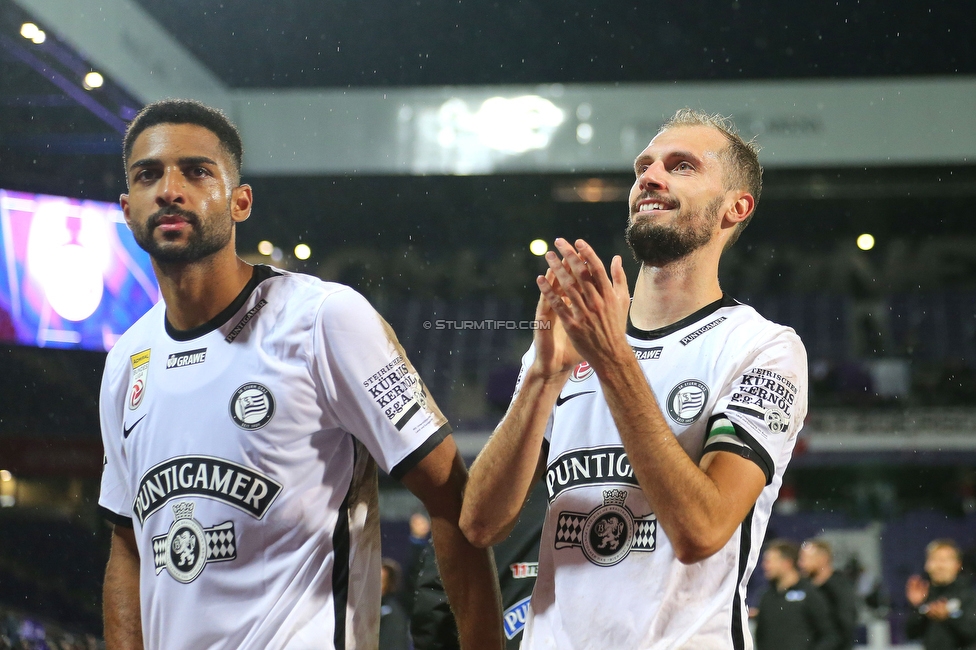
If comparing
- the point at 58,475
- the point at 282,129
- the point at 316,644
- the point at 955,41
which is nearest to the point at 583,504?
the point at 316,644

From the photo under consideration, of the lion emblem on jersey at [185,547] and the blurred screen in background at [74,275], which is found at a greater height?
the blurred screen in background at [74,275]

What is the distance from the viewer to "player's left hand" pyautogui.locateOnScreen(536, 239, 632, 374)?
138 cm

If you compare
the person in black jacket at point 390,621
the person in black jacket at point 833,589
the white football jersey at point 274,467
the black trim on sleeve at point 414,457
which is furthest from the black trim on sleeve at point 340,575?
the person in black jacket at point 833,589

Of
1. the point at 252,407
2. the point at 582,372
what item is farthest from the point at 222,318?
the point at 582,372

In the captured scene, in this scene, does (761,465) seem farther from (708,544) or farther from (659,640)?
(659,640)

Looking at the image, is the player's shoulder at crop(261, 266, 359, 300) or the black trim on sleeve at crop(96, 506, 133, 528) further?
the black trim on sleeve at crop(96, 506, 133, 528)

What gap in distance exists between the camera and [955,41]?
5297 mm

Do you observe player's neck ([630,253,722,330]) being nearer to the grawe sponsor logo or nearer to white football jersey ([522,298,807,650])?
white football jersey ([522,298,807,650])

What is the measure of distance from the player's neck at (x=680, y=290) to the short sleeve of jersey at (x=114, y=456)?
1038 mm

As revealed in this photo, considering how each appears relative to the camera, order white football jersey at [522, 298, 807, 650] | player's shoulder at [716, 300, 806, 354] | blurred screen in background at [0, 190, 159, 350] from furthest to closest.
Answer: blurred screen in background at [0, 190, 159, 350]
player's shoulder at [716, 300, 806, 354]
white football jersey at [522, 298, 807, 650]

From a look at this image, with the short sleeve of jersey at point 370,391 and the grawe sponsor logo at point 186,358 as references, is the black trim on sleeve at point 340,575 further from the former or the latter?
the grawe sponsor logo at point 186,358

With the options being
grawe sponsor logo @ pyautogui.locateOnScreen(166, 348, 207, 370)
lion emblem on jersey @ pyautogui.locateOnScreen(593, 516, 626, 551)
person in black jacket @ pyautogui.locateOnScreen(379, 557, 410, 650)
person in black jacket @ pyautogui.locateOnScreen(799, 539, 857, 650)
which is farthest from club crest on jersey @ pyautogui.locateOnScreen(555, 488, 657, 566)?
person in black jacket @ pyautogui.locateOnScreen(799, 539, 857, 650)

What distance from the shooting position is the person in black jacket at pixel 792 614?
16.6 ft

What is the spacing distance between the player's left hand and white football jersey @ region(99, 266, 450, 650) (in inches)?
14.2
